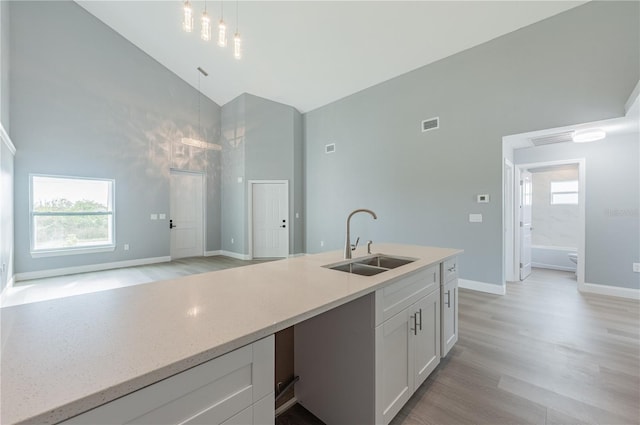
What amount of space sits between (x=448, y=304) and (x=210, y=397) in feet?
6.36

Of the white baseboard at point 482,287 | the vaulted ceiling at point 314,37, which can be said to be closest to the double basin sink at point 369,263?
the white baseboard at point 482,287

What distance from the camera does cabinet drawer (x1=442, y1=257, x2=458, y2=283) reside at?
6.73ft

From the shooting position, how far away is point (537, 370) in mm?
2051

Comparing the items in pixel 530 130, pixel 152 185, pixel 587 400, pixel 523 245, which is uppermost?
pixel 530 130

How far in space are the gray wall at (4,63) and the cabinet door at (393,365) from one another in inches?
232

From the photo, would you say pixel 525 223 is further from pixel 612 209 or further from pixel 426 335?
pixel 426 335

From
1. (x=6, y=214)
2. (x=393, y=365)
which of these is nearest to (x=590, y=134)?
(x=393, y=365)

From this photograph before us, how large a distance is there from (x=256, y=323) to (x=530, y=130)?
14.1 ft

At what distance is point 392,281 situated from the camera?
142cm

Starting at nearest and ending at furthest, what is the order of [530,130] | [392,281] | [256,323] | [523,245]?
[256,323] < [392,281] < [530,130] < [523,245]

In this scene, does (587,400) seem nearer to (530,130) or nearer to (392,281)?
(392,281)

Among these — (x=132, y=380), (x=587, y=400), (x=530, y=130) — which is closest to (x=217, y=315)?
(x=132, y=380)

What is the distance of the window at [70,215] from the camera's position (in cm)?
476

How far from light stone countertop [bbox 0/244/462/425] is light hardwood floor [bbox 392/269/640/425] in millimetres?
1102
